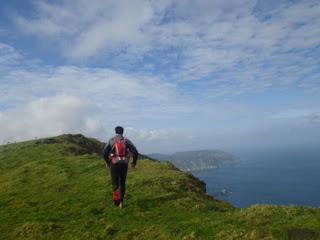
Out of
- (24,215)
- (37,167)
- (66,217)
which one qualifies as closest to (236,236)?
(66,217)

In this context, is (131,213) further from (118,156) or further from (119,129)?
(119,129)

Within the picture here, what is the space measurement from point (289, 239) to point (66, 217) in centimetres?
1018

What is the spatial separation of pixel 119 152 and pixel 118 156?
0.21m

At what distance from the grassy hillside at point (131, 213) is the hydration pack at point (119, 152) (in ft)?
7.96

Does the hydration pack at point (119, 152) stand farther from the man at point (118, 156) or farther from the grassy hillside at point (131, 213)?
the grassy hillside at point (131, 213)

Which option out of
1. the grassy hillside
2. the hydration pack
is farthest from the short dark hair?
the grassy hillside

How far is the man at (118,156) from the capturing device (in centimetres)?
1528

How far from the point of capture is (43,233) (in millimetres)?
12180

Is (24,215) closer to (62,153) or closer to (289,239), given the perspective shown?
(289,239)

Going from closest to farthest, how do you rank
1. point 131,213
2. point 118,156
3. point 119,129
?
point 131,213, point 118,156, point 119,129

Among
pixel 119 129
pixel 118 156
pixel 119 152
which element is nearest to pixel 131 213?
pixel 118 156

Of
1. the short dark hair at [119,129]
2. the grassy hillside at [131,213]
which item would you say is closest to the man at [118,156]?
the short dark hair at [119,129]

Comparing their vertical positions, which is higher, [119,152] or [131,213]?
[119,152]

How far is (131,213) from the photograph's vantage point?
14.4m
